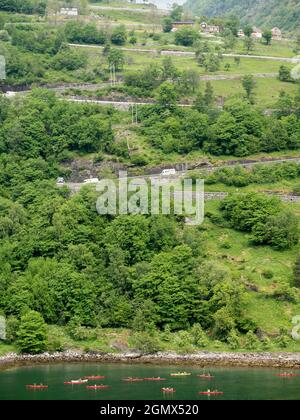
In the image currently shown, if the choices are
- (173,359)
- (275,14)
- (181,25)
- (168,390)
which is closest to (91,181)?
(173,359)

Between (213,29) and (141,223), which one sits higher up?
(213,29)

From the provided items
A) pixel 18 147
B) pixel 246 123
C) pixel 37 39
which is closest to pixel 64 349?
pixel 18 147

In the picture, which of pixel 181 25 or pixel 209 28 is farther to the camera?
pixel 209 28

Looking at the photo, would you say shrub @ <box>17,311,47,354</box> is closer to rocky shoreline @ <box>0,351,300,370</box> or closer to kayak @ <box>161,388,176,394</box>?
rocky shoreline @ <box>0,351,300,370</box>

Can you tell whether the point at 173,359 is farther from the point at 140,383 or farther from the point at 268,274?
the point at 268,274

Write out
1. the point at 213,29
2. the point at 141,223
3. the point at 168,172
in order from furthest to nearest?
the point at 213,29 → the point at 168,172 → the point at 141,223

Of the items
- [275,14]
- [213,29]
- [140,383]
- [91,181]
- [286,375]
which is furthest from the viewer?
[275,14]

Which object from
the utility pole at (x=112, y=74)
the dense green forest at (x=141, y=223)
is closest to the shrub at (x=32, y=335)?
the dense green forest at (x=141, y=223)
